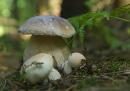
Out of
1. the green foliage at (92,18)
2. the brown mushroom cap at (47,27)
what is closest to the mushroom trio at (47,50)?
the brown mushroom cap at (47,27)

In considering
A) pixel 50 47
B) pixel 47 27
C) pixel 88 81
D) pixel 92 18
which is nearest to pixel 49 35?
pixel 50 47

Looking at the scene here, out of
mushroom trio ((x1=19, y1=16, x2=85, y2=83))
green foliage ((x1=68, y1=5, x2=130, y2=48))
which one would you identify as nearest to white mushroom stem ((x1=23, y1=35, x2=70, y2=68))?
mushroom trio ((x1=19, y1=16, x2=85, y2=83))

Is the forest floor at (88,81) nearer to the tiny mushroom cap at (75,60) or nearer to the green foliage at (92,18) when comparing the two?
the tiny mushroom cap at (75,60)

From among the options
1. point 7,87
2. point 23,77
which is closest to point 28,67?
point 23,77

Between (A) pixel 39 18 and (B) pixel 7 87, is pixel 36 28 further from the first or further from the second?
(B) pixel 7 87

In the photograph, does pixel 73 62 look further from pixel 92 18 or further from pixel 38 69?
pixel 92 18

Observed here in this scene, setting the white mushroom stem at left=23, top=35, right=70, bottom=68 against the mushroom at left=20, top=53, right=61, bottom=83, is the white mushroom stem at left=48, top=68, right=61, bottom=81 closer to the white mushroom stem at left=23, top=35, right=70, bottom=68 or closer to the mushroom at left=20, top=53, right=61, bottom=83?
the mushroom at left=20, top=53, right=61, bottom=83
